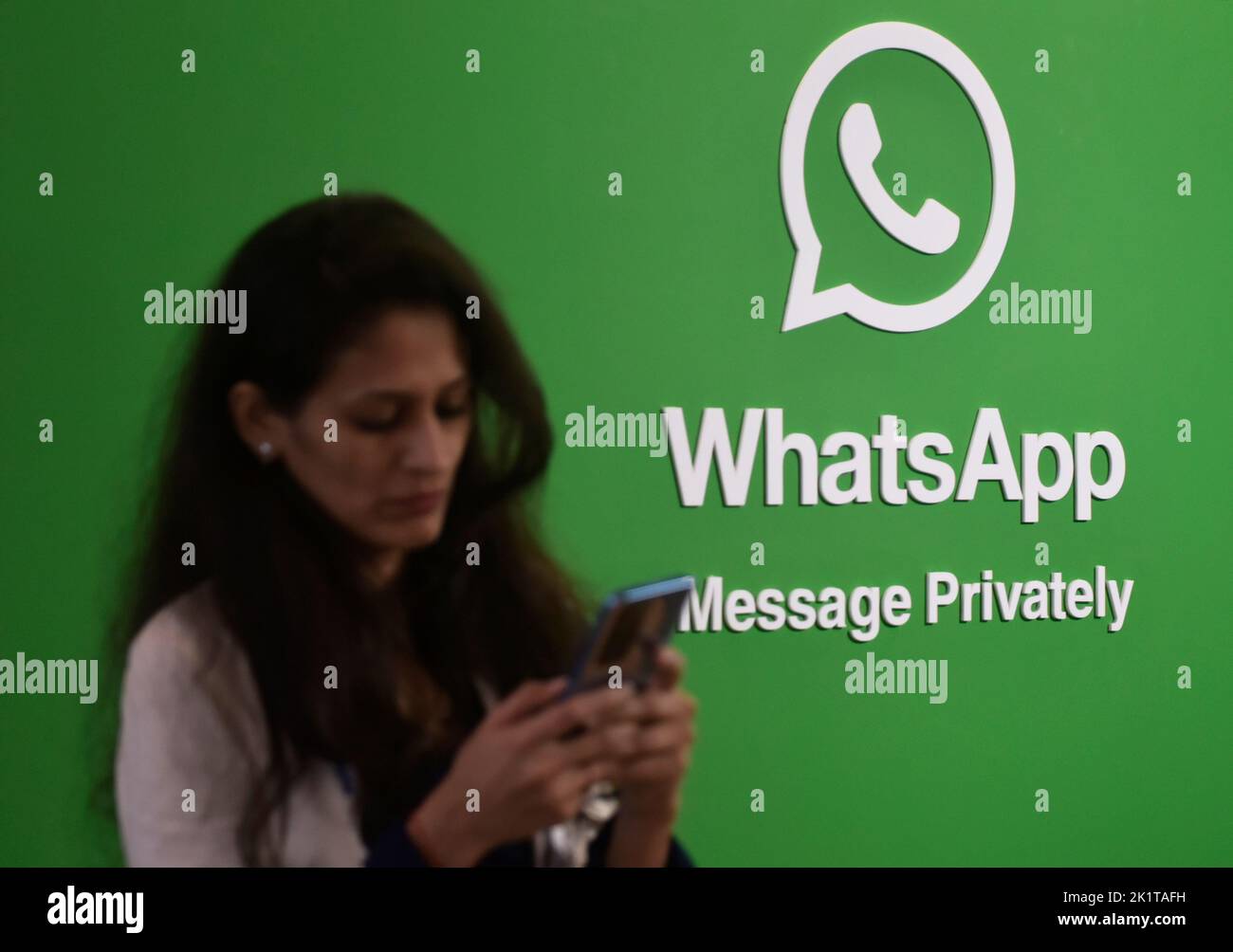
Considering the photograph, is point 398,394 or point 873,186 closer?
point 398,394

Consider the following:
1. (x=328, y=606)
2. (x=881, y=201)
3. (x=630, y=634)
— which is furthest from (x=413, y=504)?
(x=881, y=201)

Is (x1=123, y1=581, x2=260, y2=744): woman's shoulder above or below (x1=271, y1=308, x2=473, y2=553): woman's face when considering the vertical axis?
below

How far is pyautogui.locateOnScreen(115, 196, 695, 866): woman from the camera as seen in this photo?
7.74 ft

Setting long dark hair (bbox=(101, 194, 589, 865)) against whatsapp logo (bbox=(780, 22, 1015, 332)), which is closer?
long dark hair (bbox=(101, 194, 589, 865))

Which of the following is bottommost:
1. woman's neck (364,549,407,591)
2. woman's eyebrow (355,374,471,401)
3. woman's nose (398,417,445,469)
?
woman's neck (364,549,407,591)

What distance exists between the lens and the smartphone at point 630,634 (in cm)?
239

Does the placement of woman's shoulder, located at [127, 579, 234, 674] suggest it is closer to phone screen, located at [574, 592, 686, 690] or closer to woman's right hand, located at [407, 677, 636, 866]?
woman's right hand, located at [407, 677, 636, 866]

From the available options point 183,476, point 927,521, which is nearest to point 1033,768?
point 927,521

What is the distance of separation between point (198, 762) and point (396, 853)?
1.28 feet

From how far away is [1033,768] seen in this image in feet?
9.07

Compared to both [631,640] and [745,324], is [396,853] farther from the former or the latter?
[745,324]

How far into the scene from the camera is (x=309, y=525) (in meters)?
2.42

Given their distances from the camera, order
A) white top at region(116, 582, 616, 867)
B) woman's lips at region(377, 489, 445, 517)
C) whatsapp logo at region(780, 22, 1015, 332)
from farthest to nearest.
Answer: whatsapp logo at region(780, 22, 1015, 332)
woman's lips at region(377, 489, 445, 517)
white top at region(116, 582, 616, 867)

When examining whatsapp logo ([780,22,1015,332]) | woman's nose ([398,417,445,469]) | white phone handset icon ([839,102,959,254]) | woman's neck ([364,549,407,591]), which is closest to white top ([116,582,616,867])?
woman's neck ([364,549,407,591])
